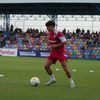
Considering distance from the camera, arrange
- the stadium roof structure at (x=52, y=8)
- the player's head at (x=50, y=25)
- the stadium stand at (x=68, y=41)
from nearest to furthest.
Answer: the player's head at (x=50, y=25), the stadium stand at (x=68, y=41), the stadium roof structure at (x=52, y=8)

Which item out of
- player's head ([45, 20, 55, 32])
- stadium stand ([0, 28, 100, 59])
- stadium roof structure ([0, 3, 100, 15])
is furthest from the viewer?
stadium roof structure ([0, 3, 100, 15])

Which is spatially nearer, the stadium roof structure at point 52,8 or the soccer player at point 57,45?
the soccer player at point 57,45

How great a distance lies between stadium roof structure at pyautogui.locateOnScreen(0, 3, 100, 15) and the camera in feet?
141

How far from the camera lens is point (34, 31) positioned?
155ft

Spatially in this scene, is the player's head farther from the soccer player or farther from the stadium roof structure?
the stadium roof structure

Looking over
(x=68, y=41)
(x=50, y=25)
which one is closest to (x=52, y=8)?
(x=68, y=41)

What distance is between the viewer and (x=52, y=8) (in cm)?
4450

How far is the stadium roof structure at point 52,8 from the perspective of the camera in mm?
42844

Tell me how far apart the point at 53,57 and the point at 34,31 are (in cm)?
3379

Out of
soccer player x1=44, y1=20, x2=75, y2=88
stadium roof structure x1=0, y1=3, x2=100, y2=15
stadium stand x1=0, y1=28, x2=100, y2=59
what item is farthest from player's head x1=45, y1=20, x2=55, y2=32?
stadium roof structure x1=0, y1=3, x2=100, y2=15

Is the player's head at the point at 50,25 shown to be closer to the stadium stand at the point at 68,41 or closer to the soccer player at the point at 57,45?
the soccer player at the point at 57,45

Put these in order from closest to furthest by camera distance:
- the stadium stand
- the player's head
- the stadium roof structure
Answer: the player's head
the stadium stand
the stadium roof structure

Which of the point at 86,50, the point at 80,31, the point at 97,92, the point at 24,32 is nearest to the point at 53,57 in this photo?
the point at 97,92

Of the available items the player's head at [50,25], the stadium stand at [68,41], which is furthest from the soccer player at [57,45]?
the stadium stand at [68,41]
